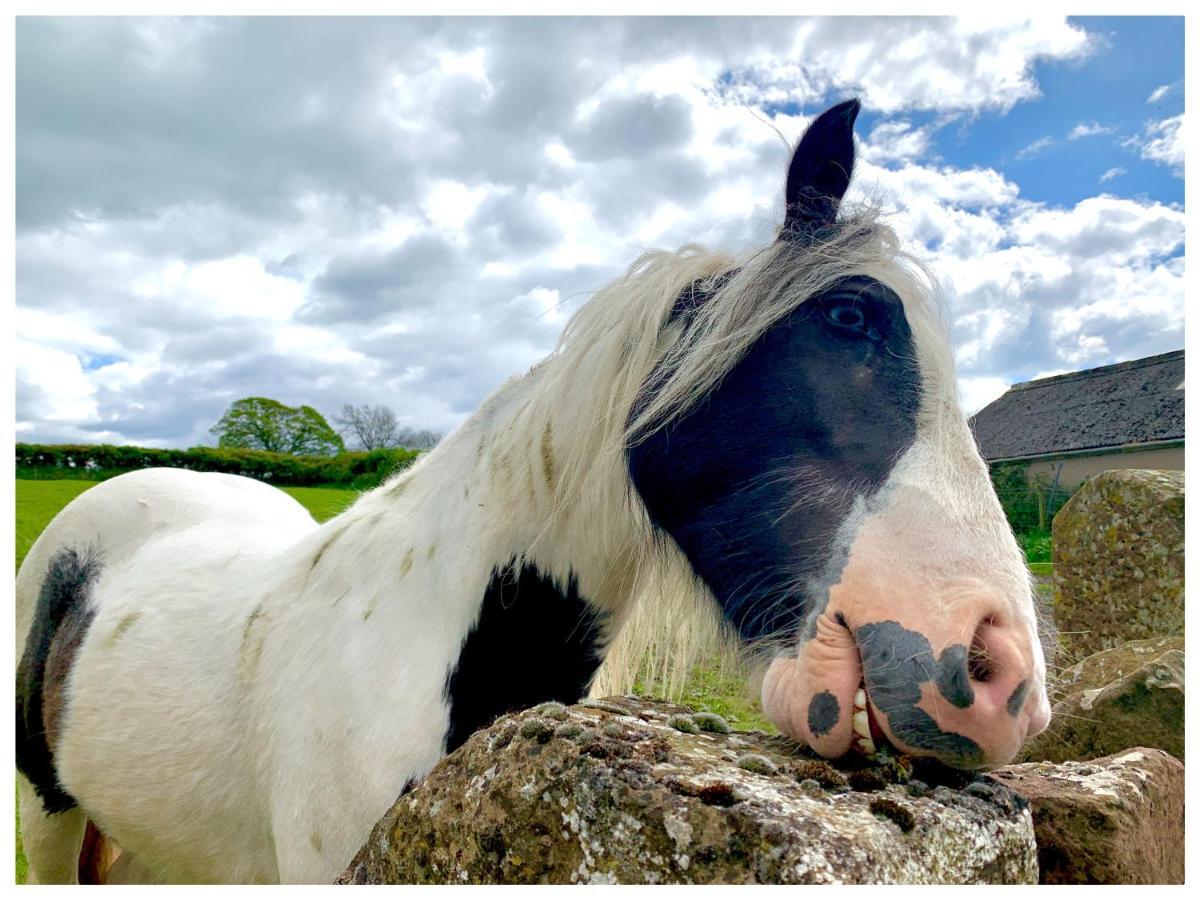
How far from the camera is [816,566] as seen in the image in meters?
1.72

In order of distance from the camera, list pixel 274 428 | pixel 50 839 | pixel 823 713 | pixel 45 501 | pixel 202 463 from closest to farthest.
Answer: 1. pixel 823 713
2. pixel 50 839
3. pixel 45 501
4. pixel 202 463
5. pixel 274 428

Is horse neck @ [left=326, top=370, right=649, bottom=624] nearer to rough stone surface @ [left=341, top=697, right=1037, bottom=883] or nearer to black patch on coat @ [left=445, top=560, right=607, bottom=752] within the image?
black patch on coat @ [left=445, top=560, right=607, bottom=752]

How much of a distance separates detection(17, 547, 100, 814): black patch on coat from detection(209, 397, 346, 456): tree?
35.6 metres

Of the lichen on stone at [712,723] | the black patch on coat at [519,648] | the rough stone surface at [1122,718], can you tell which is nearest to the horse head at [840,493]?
the lichen on stone at [712,723]

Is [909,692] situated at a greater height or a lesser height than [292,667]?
greater

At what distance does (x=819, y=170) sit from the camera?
221cm

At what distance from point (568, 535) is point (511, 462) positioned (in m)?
0.30

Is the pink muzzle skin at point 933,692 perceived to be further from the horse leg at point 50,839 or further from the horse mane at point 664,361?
the horse leg at point 50,839

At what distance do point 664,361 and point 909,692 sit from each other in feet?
3.46

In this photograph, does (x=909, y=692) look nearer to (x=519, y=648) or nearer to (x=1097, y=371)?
(x=519, y=648)

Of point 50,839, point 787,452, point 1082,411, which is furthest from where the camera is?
point 1082,411

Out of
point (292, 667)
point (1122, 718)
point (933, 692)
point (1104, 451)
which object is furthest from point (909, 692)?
point (1104, 451)

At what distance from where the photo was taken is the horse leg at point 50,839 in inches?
141
